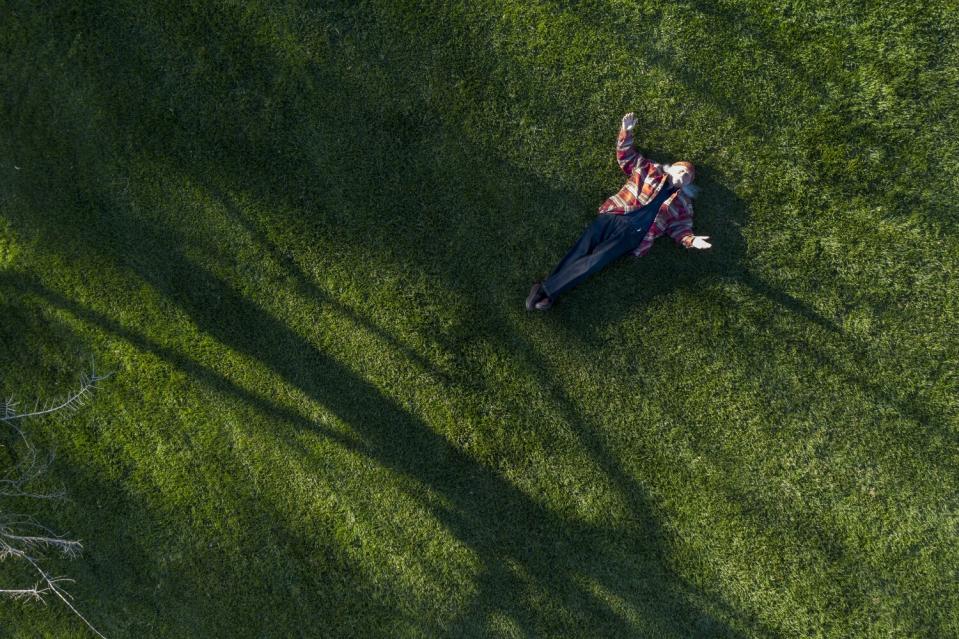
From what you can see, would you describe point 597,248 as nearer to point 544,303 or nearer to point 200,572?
point 544,303

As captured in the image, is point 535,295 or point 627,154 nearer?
point 627,154

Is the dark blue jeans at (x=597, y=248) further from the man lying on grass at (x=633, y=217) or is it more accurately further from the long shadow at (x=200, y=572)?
the long shadow at (x=200, y=572)

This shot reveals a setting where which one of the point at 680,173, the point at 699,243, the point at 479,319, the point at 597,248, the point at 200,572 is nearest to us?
the point at 699,243

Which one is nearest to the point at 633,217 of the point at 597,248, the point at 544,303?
the point at 597,248

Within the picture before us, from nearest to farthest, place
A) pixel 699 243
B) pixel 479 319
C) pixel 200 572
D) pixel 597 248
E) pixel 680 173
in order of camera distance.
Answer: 1. pixel 699 243
2. pixel 680 173
3. pixel 597 248
4. pixel 479 319
5. pixel 200 572

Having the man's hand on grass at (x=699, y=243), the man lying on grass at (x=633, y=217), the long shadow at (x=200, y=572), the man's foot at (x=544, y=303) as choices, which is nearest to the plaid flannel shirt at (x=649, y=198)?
the man lying on grass at (x=633, y=217)

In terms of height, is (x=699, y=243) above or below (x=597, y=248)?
above
